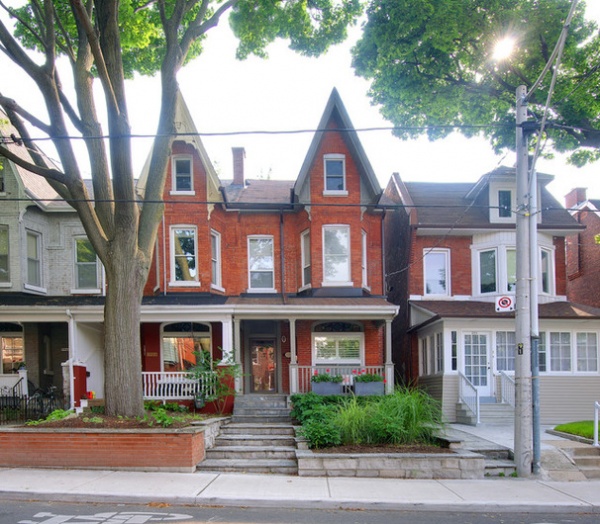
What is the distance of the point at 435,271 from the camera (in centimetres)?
2005

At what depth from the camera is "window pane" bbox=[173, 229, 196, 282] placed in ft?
60.0

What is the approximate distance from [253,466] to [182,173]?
11395mm

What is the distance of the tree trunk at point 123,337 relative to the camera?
1159cm

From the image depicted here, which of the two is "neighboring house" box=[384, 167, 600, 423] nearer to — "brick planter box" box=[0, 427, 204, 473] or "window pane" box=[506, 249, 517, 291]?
"window pane" box=[506, 249, 517, 291]

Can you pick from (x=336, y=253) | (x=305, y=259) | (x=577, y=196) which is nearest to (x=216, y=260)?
(x=305, y=259)

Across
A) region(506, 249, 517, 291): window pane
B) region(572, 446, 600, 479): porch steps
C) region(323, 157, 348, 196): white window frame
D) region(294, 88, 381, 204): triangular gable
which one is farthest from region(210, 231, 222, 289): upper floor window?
region(572, 446, 600, 479): porch steps

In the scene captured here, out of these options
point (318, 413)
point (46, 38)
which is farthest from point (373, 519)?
point (46, 38)

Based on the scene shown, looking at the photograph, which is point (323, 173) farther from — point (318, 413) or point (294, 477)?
point (294, 477)

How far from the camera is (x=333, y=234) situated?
18.6 metres

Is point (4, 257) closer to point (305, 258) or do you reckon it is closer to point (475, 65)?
point (305, 258)

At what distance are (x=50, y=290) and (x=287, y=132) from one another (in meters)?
12.4

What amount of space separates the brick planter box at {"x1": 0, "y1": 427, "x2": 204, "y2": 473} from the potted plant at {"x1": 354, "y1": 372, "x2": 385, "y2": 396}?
677 centimetres

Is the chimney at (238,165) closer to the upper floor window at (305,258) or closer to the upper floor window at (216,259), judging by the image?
the upper floor window at (216,259)

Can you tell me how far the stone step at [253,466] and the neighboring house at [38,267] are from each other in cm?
906
